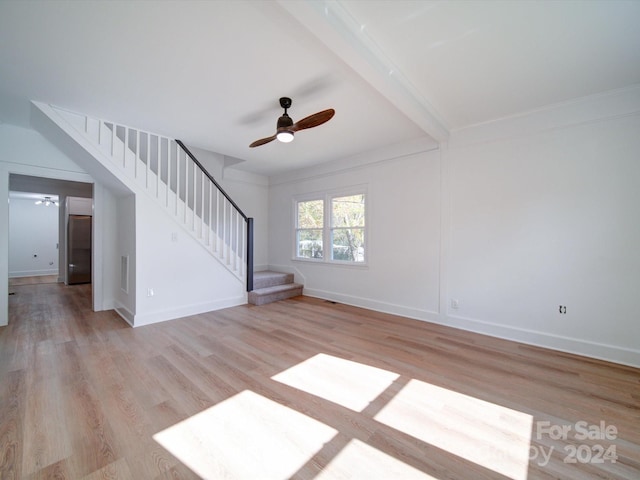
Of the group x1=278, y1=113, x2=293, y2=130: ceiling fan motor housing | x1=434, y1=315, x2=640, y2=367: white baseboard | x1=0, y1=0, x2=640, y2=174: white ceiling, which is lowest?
x1=434, y1=315, x2=640, y2=367: white baseboard

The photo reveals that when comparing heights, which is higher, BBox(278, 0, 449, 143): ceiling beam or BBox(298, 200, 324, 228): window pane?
BBox(278, 0, 449, 143): ceiling beam

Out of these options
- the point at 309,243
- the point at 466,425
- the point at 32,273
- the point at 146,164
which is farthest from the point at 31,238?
the point at 466,425

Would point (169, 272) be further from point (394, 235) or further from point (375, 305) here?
point (394, 235)

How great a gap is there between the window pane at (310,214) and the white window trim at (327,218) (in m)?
0.09

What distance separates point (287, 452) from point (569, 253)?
3.42 meters

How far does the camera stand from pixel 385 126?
354 cm

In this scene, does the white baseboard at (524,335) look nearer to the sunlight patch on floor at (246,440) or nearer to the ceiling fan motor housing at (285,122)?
the sunlight patch on floor at (246,440)

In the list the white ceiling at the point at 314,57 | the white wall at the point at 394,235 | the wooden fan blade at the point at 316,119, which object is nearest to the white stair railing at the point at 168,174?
the white ceiling at the point at 314,57

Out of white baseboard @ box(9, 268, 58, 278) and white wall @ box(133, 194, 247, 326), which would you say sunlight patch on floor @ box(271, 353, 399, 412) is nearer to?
white wall @ box(133, 194, 247, 326)

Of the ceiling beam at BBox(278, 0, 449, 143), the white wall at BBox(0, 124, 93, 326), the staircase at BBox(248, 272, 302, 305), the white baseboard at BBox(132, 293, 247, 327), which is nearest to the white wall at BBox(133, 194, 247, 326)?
the white baseboard at BBox(132, 293, 247, 327)

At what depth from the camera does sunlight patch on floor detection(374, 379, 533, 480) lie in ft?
4.94

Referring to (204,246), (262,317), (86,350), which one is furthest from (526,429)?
(204,246)

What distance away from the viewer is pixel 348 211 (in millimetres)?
4988

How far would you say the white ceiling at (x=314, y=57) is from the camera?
173 centimetres
